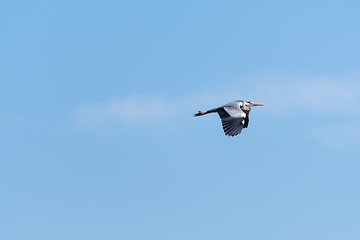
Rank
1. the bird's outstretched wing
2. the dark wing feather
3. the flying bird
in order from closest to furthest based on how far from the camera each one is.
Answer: the dark wing feather, the bird's outstretched wing, the flying bird

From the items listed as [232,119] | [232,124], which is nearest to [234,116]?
[232,119]

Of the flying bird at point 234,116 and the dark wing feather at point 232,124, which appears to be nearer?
the dark wing feather at point 232,124

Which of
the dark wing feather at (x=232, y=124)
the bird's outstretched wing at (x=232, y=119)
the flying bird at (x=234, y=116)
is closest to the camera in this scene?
the dark wing feather at (x=232, y=124)

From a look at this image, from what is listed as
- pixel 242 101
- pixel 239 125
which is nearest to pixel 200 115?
pixel 242 101

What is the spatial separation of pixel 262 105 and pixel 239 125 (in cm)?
1314

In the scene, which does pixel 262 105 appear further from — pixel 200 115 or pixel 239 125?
pixel 239 125

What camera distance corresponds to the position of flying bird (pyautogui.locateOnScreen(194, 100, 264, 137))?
60.0 meters

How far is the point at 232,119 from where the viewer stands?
61406mm

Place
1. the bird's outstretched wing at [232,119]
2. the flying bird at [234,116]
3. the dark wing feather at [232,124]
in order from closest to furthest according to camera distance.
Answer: the dark wing feather at [232,124], the bird's outstretched wing at [232,119], the flying bird at [234,116]

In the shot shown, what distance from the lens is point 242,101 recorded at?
67.6 m

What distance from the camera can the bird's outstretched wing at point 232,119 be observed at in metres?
59.8

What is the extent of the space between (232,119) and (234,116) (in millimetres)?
525

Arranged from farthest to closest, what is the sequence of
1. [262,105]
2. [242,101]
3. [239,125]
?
[262,105], [242,101], [239,125]

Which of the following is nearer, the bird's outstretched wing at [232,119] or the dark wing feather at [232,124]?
the dark wing feather at [232,124]
